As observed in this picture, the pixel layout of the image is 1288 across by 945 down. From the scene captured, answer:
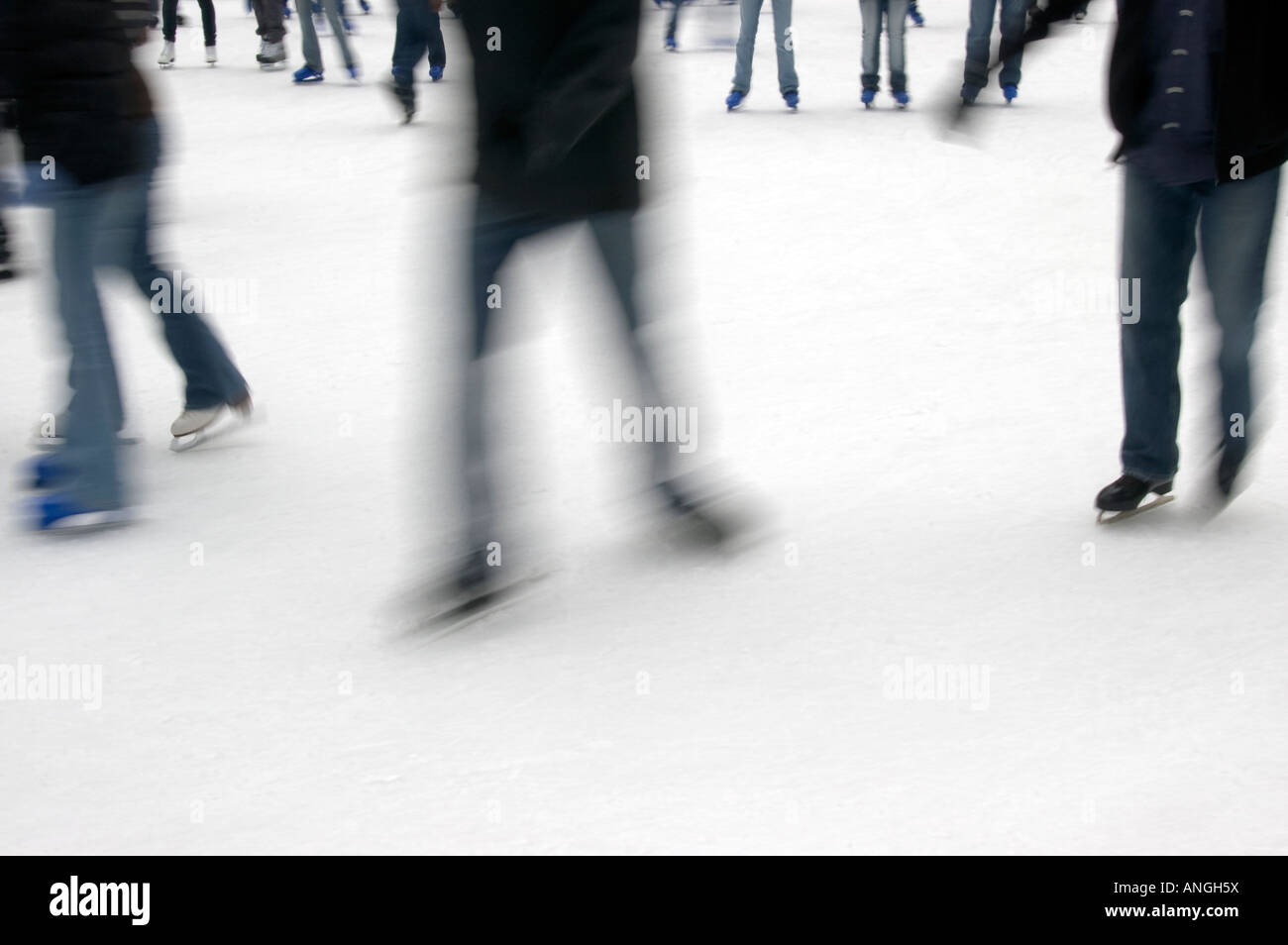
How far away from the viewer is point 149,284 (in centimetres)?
392

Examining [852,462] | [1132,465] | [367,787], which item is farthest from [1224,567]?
[367,787]

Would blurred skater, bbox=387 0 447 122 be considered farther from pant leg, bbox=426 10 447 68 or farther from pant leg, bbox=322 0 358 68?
pant leg, bbox=322 0 358 68

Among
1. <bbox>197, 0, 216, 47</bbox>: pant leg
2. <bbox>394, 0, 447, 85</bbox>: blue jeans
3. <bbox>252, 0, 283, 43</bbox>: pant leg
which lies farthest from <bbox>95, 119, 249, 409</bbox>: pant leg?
<bbox>197, 0, 216, 47</bbox>: pant leg

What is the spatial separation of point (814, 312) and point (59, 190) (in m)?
2.51

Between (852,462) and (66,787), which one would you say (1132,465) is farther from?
(66,787)

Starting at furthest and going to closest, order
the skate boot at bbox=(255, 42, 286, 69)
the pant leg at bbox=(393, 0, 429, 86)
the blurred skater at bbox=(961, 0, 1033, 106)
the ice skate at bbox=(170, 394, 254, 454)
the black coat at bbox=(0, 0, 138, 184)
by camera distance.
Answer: the skate boot at bbox=(255, 42, 286, 69)
the blurred skater at bbox=(961, 0, 1033, 106)
the pant leg at bbox=(393, 0, 429, 86)
the ice skate at bbox=(170, 394, 254, 454)
the black coat at bbox=(0, 0, 138, 184)

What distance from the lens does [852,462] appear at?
3.81m

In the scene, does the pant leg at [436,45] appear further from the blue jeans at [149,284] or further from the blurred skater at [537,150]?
the blurred skater at [537,150]

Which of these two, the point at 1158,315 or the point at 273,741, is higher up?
the point at 1158,315

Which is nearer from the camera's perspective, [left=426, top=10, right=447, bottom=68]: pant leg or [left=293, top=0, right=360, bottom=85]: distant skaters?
[left=426, top=10, right=447, bottom=68]: pant leg

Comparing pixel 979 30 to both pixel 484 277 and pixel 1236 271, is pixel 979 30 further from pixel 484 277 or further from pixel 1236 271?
pixel 484 277

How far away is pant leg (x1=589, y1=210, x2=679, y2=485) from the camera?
120 inches

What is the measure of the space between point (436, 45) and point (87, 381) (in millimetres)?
6784

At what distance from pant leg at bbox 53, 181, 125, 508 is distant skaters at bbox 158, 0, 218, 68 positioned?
26.5 ft
